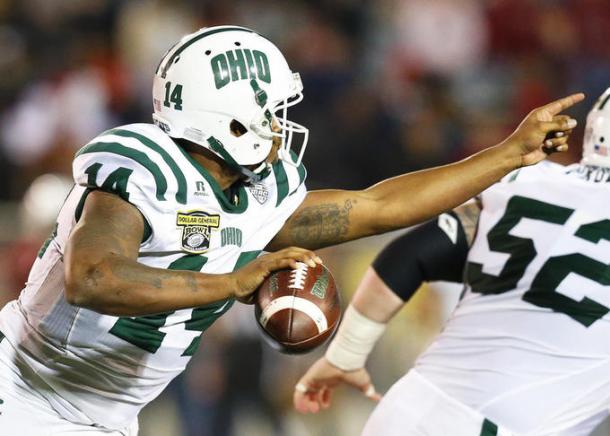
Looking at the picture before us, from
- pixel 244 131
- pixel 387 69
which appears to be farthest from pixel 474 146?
pixel 244 131

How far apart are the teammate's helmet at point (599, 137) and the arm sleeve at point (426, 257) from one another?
563 mm

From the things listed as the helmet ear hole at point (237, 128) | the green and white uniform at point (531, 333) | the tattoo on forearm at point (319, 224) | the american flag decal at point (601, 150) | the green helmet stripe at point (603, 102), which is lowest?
the green and white uniform at point (531, 333)

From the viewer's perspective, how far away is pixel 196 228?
3.28 metres

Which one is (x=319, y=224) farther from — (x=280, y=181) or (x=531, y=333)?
(x=531, y=333)

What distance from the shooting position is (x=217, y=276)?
294cm

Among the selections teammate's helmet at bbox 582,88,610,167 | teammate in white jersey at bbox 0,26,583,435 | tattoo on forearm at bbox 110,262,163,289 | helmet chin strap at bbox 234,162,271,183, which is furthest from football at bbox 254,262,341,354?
teammate's helmet at bbox 582,88,610,167

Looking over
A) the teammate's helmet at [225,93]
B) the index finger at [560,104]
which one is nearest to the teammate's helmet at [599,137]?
the index finger at [560,104]

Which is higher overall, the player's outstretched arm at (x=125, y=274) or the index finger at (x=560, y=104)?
the index finger at (x=560, y=104)

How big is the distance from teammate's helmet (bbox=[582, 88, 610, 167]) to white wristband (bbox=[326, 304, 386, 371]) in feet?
3.45

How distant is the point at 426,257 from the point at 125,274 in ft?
5.42

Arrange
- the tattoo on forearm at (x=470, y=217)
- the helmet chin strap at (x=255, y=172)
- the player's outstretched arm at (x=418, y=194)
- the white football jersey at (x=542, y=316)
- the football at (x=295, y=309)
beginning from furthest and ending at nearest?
the tattoo on forearm at (x=470, y=217)
the white football jersey at (x=542, y=316)
the player's outstretched arm at (x=418, y=194)
the helmet chin strap at (x=255, y=172)
the football at (x=295, y=309)

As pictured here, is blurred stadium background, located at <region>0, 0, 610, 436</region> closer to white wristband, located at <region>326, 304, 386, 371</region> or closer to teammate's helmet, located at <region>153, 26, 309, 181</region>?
white wristband, located at <region>326, 304, 386, 371</region>

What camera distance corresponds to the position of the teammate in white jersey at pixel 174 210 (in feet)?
10.2

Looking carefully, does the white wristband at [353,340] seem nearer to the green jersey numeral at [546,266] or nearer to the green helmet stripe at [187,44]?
the green jersey numeral at [546,266]
